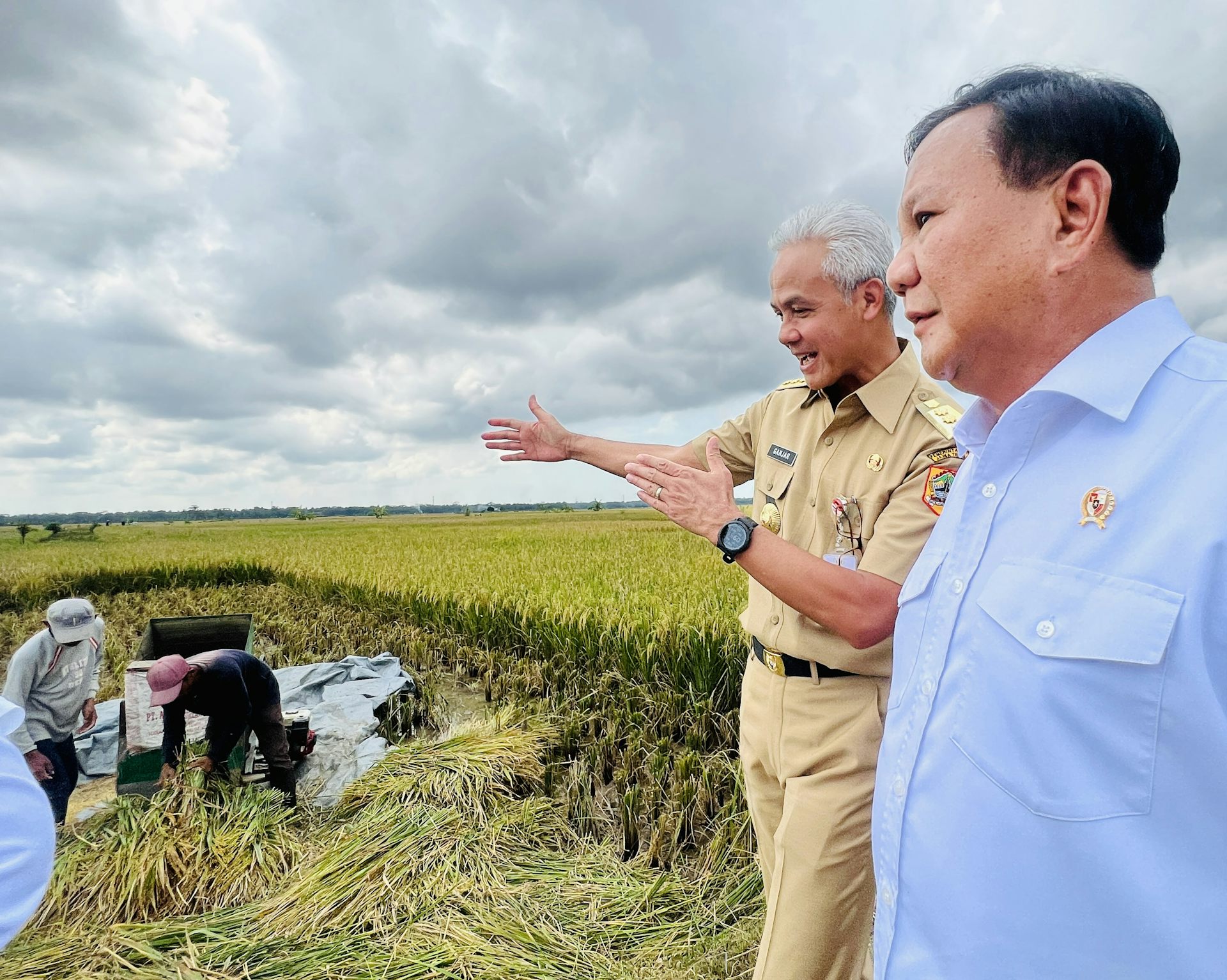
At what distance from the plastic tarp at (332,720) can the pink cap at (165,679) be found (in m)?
1.29

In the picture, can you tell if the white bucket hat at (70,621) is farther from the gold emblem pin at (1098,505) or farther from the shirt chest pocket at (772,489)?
the gold emblem pin at (1098,505)

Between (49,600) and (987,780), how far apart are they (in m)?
18.6

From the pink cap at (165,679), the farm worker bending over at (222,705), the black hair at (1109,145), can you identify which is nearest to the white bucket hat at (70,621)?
the farm worker bending over at (222,705)

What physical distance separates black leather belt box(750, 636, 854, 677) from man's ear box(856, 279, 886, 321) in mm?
947

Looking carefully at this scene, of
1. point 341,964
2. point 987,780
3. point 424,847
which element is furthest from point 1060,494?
point 424,847

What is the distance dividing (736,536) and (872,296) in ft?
2.51

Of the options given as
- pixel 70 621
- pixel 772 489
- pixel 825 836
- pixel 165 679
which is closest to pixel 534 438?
pixel 772 489

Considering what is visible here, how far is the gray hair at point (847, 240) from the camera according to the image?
1.89 meters

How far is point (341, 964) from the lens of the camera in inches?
120

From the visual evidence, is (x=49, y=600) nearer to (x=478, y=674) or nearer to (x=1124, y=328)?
(x=478, y=674)

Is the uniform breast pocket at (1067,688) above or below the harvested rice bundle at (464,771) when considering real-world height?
Result: above

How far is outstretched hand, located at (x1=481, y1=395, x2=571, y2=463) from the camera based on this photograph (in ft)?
9.37

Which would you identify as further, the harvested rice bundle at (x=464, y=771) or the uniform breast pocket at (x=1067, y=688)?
the harvested rice bundle at (x=464, y=771)

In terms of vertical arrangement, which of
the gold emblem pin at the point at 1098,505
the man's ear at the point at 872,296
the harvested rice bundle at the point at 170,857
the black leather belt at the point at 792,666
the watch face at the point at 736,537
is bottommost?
the harvested rice bundle at the point at 170,857
